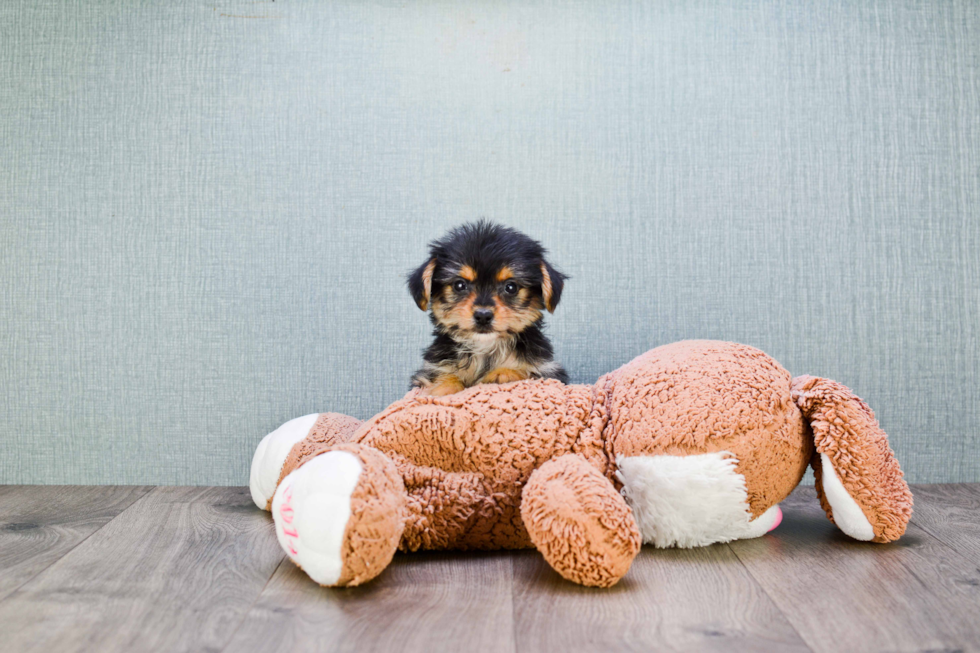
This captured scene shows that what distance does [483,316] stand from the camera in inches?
73.9

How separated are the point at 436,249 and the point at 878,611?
136 centimetres

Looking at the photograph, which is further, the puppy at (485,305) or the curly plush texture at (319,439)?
the curly plush texture at (319,439)

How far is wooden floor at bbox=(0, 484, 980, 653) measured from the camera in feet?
4.14

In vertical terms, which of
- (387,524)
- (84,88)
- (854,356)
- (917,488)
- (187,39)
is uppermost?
(187,39)

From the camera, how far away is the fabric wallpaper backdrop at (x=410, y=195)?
253 centimetres

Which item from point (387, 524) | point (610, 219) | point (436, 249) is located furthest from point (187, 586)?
→ point (610, 219)

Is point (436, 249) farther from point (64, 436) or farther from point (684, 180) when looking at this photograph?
point (64, 436)

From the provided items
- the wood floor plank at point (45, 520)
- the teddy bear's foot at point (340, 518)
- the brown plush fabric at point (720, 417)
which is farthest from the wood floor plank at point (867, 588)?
the wood floor plank at point (45, 520)

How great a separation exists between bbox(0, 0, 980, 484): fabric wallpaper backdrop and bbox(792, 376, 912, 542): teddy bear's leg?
782mm

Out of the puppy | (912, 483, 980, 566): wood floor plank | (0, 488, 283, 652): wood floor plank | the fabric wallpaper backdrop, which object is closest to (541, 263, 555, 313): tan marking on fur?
the puppy

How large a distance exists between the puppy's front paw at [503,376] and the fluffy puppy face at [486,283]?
0.35ft

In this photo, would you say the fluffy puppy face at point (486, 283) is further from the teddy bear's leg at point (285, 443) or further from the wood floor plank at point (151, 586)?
the wood floor plank at point (151, 586)

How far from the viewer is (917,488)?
8.13 ft

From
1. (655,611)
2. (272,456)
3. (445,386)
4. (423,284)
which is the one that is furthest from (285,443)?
(655,611)
